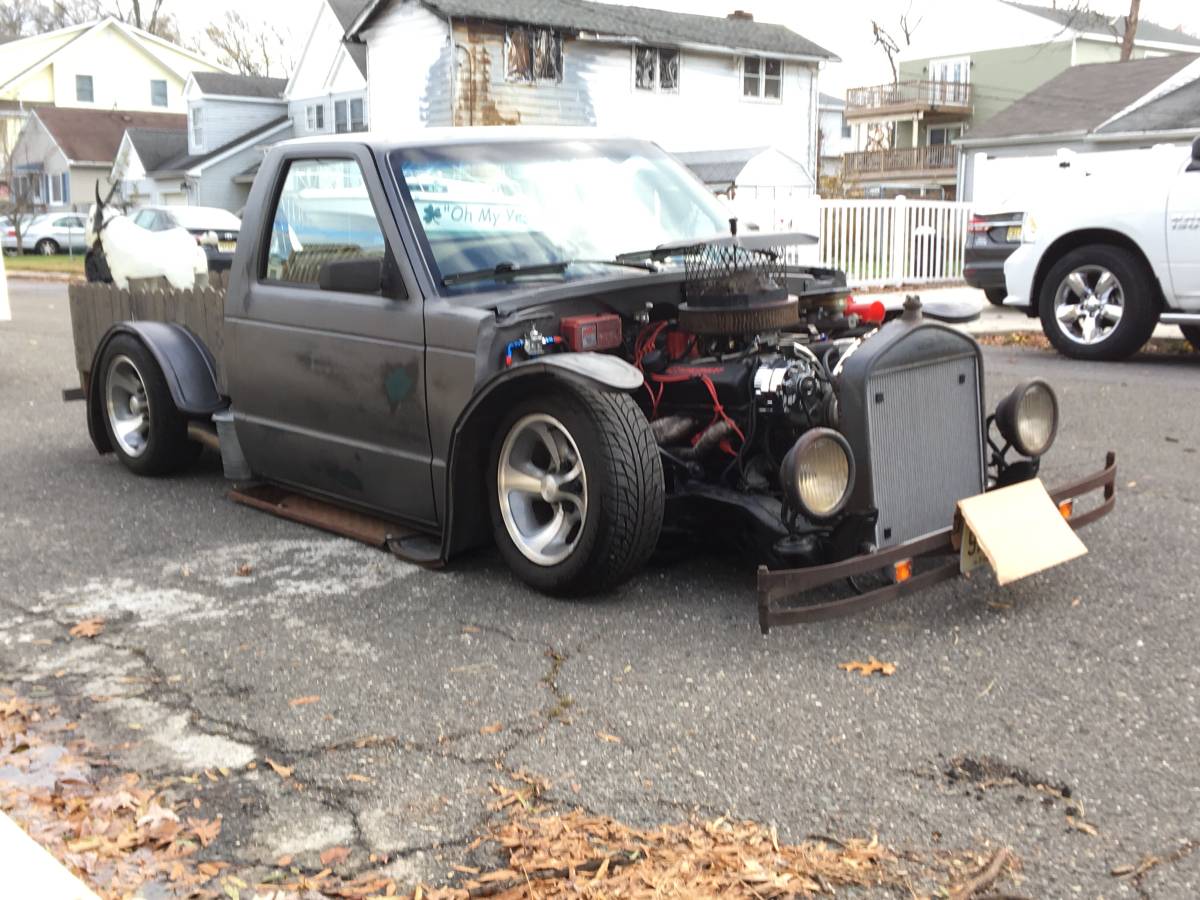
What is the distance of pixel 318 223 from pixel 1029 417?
304 centimetres

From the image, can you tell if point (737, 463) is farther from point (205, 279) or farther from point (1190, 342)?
point (1190, 342)

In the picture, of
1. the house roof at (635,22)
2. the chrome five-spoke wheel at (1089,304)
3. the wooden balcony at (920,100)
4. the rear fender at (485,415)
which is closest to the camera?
the rear fender at (485,415)

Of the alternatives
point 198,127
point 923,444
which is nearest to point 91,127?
point 198,127

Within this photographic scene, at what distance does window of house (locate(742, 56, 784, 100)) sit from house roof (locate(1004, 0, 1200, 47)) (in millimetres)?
10885

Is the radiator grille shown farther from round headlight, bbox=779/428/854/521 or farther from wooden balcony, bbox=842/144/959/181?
wooden balcony, bbox=842/144/959/181

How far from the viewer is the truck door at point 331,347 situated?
16.9ft

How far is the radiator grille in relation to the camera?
4.30m

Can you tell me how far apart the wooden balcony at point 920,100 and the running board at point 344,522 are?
49.2m

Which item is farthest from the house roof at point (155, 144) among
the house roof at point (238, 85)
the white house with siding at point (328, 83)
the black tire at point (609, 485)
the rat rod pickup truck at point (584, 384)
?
the black tire at point (609, 485)

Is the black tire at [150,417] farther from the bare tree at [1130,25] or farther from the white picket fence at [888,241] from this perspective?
the bare tree at [1130,25]

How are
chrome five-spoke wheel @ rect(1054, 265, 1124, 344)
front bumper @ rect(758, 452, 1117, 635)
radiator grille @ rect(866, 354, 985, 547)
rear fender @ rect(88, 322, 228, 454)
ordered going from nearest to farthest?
1. front bumper @ rect(758, 452, 1117, 635)
2. radiator grille @ rect(866, 354, 985, 547)
3. rear fender @ rect(88, 322, 228, 454)
4. chrome five-spoke wheel @ rect(1054, 265, 1124, 344)

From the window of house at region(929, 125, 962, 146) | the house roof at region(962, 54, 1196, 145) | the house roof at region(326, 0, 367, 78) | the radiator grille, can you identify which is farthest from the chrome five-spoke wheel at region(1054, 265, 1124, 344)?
the window of house at region(929, 125, 962, 146)

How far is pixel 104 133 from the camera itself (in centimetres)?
5841

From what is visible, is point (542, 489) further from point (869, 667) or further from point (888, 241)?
point (888, 241)
